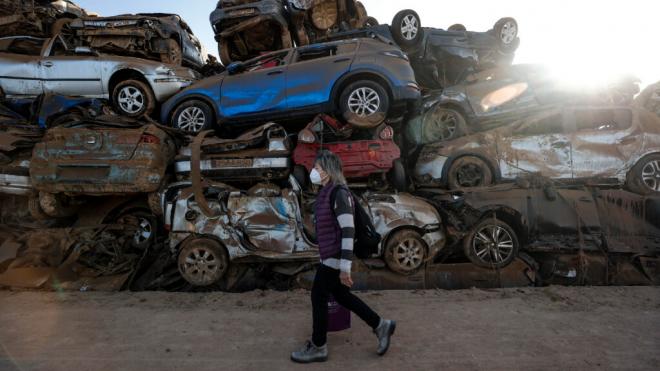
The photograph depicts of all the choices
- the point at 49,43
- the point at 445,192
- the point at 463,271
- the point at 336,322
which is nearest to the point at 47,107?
the point at 49,43

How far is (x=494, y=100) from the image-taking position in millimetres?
7305

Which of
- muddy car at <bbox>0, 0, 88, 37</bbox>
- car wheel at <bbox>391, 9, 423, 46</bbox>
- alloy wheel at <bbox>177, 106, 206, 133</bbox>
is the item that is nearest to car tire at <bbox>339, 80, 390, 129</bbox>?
alloy wheel at <bbox>177, 106, 206, 133</bbox>

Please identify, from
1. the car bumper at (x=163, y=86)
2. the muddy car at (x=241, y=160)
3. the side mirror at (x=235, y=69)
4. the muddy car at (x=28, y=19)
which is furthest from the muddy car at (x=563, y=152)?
the muddy car at (x=28, y=19)

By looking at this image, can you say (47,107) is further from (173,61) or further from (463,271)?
(463,271)

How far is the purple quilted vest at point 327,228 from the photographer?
264 centimetres

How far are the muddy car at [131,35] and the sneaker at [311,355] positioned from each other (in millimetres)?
7856

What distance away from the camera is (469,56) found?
28.7 ft

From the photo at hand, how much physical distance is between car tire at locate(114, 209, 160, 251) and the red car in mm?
2462

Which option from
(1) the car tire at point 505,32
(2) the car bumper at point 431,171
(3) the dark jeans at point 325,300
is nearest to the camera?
(3) the dark jeans at point 325,300

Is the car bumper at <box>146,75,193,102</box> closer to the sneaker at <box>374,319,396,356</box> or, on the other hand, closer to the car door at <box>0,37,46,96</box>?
the car door at <box>0,37,46,96</box>

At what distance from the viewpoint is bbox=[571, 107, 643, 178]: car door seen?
5969mm

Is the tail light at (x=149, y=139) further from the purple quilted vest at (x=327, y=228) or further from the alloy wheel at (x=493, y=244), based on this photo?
the alloy wheel at (x=493, y=244)

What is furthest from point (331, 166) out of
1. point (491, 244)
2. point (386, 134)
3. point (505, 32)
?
point (505, 32)

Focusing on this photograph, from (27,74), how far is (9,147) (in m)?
2.63
